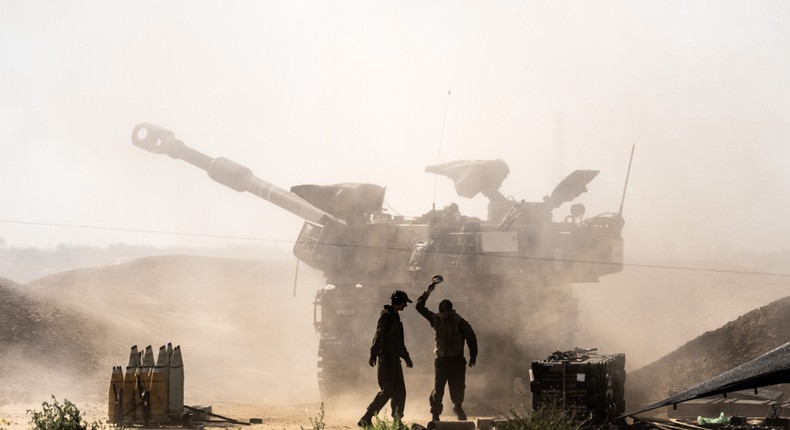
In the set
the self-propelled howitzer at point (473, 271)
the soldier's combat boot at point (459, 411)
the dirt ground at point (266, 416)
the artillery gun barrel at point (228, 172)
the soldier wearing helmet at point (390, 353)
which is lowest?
the dirt ground at point (266, 416)

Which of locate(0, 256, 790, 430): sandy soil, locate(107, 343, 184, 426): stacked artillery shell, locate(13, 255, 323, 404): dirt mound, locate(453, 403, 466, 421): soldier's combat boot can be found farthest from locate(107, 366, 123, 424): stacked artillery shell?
locate(13, 255, 323, 404): dirt mound

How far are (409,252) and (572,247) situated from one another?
3036 mm

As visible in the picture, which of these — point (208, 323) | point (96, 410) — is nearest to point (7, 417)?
point (96, 410)

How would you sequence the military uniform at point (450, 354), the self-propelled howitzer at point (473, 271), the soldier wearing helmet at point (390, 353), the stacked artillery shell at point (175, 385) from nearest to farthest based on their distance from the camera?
the soldier wearing helmet at point (390, 353), the military uniform at point (450, 354), the stacked artillery shell at point (175, 385), the self-propelled howitzer at point (473, 271)

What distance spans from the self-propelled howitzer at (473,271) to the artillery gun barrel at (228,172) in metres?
0.81

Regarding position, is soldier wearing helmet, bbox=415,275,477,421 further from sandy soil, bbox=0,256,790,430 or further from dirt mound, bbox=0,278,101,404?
dirt mound, bbox=0,278,101,404

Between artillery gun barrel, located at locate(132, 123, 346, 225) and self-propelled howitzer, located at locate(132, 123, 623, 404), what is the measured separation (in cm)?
81

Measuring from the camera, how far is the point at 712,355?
2180 centimetres

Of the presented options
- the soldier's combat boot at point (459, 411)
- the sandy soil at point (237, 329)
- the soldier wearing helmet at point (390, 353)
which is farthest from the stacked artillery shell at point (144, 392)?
the soldier's combat boot at point (459, 411)

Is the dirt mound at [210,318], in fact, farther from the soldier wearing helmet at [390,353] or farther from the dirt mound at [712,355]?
the soldier wearing helmet at [390,353]

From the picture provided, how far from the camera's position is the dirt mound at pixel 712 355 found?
21141mm

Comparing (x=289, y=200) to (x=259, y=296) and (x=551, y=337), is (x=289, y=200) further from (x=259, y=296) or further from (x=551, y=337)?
(x=259, y=296)

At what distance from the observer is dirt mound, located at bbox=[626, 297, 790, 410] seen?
21.1 meters

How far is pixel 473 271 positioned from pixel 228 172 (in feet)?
24.2
